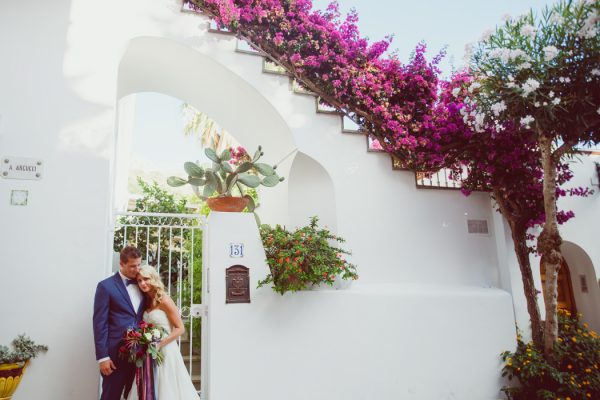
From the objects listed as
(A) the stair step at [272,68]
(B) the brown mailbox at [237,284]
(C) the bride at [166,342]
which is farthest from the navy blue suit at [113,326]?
(A) the stair step at [272,68]

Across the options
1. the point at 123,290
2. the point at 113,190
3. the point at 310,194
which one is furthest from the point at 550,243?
the point at 113,190

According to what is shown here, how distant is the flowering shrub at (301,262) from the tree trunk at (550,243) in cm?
224

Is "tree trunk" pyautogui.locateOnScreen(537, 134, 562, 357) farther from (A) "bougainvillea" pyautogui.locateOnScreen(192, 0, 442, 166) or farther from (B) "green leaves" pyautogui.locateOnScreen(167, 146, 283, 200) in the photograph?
(B) "green leaves" pyautogui.locateOnScreen(167, 146, 283, 200)

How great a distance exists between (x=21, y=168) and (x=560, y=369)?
607 centimetres

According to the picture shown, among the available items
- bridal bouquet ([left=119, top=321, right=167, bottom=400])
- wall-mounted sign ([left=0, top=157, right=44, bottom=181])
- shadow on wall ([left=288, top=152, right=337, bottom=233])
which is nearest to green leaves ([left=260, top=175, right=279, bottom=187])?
shadow on wall ([left=288, top=152, right=337, bottom=233])

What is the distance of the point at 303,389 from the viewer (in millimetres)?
4227

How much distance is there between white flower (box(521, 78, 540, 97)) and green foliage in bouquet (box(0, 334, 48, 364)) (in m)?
Answer: 5.08

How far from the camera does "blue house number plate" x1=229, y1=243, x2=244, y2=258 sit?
4250mm

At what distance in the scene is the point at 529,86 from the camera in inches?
162

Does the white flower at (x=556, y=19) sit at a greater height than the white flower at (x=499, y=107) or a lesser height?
greater

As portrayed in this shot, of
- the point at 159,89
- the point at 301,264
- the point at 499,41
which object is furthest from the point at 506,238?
the point at 159,89

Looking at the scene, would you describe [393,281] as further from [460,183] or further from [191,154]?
[191,154]

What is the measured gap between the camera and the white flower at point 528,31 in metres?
4.14

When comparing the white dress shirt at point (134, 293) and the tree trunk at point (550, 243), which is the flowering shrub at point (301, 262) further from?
the tree trunk at point (550, 243)
